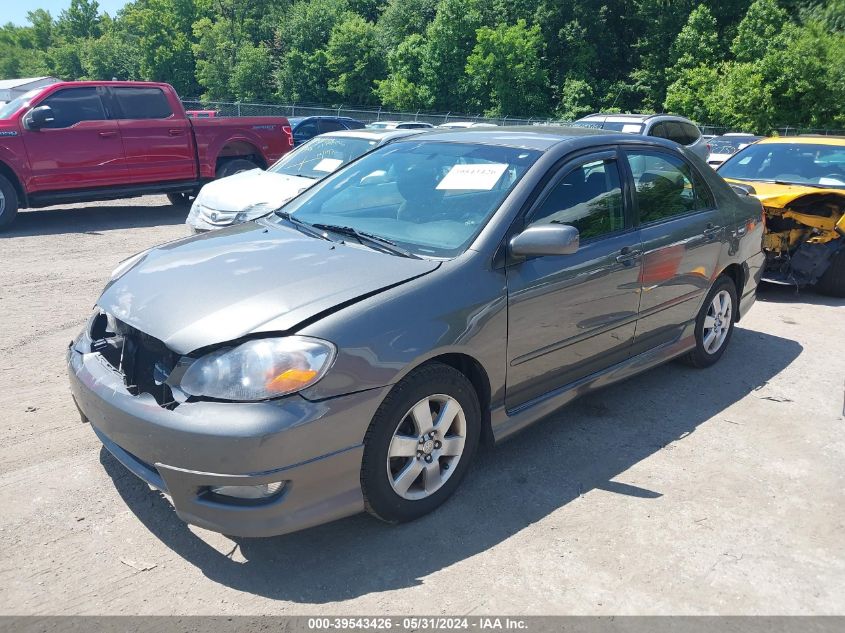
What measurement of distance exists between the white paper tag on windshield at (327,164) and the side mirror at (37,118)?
4140mm

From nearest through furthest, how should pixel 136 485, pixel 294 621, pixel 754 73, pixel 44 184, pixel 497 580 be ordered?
pixel 294 621
pixel 497 580
pixel 136 485
pixel 44 184
pixel 754 73

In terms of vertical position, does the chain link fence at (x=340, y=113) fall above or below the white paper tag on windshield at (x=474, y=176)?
below

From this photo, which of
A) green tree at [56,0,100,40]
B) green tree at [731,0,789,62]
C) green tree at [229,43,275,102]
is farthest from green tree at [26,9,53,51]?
green tree at [731,0,789,62]

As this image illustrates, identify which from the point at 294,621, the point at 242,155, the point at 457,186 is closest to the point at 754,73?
the point at 242,155

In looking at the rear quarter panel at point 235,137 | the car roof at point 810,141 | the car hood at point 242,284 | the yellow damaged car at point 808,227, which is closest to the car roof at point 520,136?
the car hood at point 242,284

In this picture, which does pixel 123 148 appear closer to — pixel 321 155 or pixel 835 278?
pixel 321 155

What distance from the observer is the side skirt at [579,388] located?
11.6 feet

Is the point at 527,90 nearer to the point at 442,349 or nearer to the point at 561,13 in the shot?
the point at 561,13

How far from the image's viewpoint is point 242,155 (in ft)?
40.0

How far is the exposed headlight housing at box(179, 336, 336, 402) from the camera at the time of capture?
8.89ft

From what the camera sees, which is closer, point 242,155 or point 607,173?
point 607,173

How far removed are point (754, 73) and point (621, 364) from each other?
98.9ft

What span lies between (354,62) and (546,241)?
45.0m

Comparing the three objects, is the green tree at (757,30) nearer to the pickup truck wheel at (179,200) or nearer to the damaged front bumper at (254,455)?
the pickup truck wheel at (179,200)
